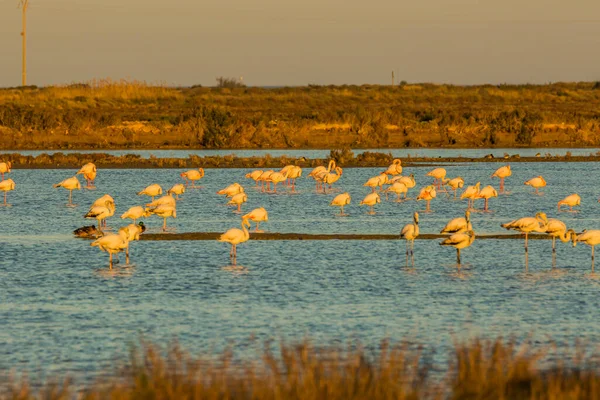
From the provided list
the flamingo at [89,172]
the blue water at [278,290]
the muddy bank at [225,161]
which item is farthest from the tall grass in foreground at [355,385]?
the muddy bank at [225,161]

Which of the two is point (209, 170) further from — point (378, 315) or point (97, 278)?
point (378, 315)

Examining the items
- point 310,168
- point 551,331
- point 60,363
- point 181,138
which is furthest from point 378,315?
point 181,138

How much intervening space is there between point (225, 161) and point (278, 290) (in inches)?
1067

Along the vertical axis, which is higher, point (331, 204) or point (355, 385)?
point (331, 204)

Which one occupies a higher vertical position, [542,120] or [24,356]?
[542,120]

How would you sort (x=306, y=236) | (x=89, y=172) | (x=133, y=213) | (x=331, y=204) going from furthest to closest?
(x=89, y=172), (x=331, y=204), (x=133, y=213), (x=306, y=236)

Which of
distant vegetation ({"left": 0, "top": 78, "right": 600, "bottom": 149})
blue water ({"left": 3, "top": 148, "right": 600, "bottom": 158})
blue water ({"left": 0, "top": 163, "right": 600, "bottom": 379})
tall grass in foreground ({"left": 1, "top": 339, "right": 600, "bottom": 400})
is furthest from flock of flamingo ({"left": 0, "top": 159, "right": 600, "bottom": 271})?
distant vegetation ({"left": 0, "top": 78, "right": 600, "bottom": 149})

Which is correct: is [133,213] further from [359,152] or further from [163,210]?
[359,152]

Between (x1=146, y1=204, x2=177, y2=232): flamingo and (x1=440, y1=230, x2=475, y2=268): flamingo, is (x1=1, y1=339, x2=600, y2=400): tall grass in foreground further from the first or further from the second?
(x1=146, y1=204, x2=177, y2=232): flamingo

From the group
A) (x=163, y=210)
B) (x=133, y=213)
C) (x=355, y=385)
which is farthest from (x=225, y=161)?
(x=355, y=385)

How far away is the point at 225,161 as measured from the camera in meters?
43.5

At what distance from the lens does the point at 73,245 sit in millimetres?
21859

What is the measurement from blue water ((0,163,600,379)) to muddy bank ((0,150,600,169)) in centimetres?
1502

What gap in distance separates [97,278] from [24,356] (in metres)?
5.56
